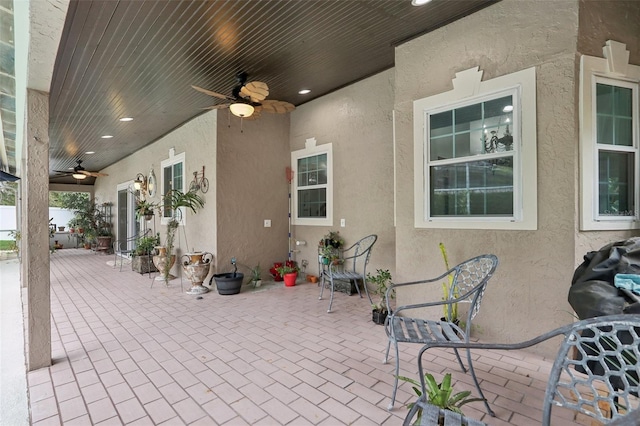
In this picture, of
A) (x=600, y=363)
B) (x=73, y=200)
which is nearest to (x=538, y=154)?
(x=600, y=363)

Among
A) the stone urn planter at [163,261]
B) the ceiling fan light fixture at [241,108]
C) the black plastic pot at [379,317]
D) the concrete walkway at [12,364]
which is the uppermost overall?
the ceiling fan light fixture at [241,108]

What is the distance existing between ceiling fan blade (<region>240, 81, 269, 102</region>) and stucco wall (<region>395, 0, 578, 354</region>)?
1741 millimetres

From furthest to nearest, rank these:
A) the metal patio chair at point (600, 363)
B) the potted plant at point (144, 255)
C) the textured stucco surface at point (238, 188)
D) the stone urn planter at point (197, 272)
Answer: the potted plant at point (144, 255)
the textured stucco surface at point (238, 188)
the stone urn planter at point (197, 272)
the metal patio chair at point (600, 363)

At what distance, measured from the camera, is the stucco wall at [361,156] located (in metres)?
4.24

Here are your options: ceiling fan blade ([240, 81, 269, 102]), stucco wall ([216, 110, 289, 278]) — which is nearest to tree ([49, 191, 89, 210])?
stucco wall ([216, 110, 289, 278])

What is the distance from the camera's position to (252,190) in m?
5.36

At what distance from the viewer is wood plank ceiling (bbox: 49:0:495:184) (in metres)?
2.70

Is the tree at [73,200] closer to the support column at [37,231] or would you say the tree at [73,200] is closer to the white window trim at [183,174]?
the white window trim at [183,174]

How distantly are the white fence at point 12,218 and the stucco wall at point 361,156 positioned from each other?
1105 cm

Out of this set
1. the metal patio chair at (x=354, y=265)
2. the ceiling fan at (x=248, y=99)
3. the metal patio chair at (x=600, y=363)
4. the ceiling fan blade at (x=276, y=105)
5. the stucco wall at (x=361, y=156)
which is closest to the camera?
the metal patio chair at (x=600, y=363)

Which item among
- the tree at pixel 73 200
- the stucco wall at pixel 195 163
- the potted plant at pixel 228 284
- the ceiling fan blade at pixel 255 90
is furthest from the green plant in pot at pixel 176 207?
the tree at pixel 73 200

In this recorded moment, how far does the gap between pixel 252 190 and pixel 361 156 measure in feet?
6.55

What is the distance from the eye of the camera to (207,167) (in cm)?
518

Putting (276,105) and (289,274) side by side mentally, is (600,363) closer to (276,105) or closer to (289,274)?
(276,105)
